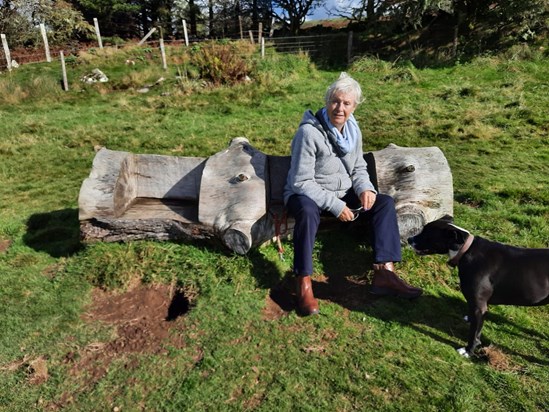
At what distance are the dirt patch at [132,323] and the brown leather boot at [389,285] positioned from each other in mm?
1756

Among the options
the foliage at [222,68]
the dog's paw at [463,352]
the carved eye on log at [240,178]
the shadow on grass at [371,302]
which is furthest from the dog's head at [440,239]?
the foliage at [222,68]

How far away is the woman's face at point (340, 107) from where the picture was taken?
390 centimetres

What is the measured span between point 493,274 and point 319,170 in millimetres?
1747

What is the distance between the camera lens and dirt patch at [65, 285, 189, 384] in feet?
11.0

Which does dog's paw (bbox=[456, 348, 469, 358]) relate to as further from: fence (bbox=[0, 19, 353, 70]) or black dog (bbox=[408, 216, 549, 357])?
fence (bbox=[0, 19, 353, 70])

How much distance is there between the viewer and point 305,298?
3742 mm

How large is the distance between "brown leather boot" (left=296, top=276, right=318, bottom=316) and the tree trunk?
0.68 metres

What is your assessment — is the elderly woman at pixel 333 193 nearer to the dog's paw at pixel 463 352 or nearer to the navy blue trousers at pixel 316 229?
the navy blue trousers at pixel 316 229

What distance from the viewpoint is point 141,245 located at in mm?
4504

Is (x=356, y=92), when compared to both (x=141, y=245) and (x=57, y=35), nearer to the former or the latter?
(x=141, y=245)

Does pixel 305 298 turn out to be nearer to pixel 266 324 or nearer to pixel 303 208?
pixel 266 324

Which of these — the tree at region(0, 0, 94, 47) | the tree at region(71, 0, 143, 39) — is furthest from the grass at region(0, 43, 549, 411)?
the tree at region(71, 0, 143, 39)

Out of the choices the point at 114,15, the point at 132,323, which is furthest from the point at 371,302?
the point at 114,15

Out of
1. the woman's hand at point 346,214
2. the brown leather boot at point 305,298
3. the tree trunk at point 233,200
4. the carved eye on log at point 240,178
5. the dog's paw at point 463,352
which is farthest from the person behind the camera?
the carved eye on log at point 240,178
